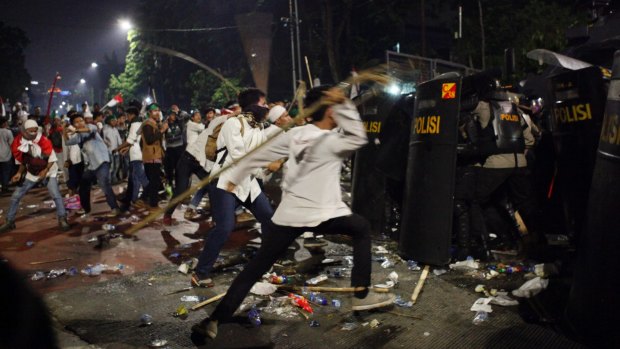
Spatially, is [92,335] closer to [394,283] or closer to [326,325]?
[326,325]

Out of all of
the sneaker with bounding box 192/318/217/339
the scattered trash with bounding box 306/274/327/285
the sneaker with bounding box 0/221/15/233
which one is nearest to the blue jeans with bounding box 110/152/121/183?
the sneaker with bounding box 0/221/15/233

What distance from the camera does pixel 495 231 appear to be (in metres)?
6.93

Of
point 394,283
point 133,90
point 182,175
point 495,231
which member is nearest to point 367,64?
point 182,175

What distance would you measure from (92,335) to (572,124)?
4.85 m

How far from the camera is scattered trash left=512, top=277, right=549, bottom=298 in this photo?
15.6 feet

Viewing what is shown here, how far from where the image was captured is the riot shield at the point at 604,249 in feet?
11.1

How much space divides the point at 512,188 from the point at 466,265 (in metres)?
1.22

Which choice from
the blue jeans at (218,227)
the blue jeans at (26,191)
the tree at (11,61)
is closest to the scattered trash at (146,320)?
the blue jeans at (218,227)

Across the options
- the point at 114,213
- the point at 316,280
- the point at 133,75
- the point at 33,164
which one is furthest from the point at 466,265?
the point at 133,75

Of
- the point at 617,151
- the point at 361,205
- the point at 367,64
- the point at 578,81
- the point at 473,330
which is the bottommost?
the point at 473,330

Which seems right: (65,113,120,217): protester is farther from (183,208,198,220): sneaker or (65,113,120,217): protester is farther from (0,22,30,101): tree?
(0,22,30,101): tree

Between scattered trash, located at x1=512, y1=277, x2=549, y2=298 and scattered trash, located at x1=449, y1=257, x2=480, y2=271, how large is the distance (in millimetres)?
834

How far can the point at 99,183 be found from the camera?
9.35 m

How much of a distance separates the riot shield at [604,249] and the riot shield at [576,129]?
3.54 feet
